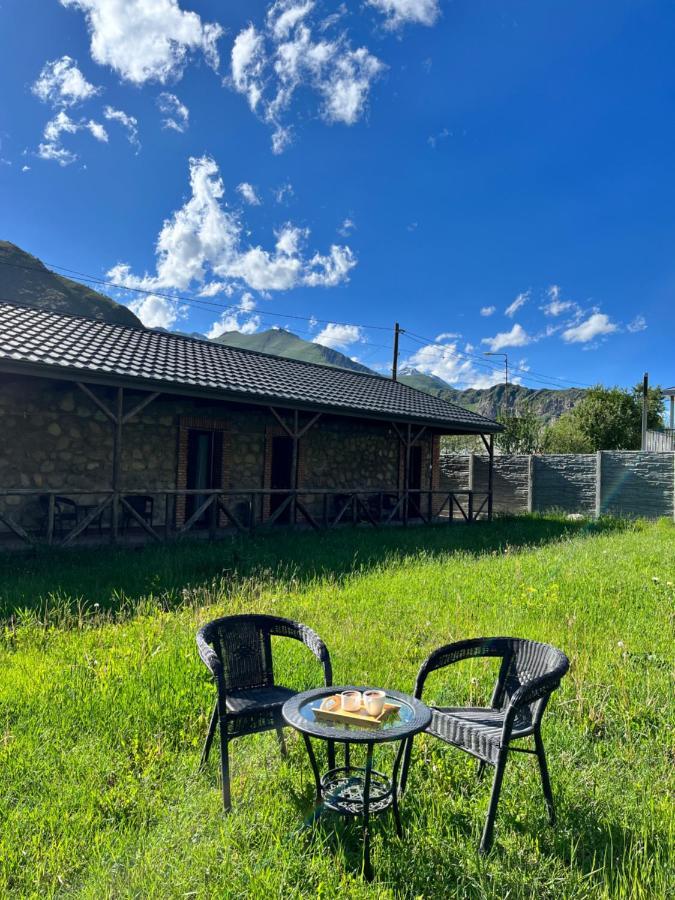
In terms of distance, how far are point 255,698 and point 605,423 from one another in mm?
38377

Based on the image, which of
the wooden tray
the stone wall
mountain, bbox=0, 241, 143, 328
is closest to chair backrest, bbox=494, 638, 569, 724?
the wooden tray

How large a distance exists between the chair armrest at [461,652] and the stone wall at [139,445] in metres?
6.99

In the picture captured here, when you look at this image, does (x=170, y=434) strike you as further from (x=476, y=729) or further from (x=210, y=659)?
(x=476, y=729)

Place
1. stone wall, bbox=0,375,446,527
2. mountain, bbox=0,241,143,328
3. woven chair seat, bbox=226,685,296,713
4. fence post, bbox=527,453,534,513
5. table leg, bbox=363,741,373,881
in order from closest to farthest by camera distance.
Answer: table leg, bbox=363,741,373,881, woven chair seat, bbox=226,685,296,713, stone wall, bbox=0,375,446,527, fence post, bbox=527,453,534,513, mountain, bbox=0,241,143,328

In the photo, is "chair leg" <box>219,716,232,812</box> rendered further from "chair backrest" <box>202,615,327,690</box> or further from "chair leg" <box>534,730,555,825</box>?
"chair leg" <box>534,730,555,825</box>

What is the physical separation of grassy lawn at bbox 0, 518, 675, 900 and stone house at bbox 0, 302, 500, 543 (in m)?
3.37

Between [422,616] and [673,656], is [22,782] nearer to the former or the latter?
[422,616]

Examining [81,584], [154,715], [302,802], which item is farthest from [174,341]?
[302,802]

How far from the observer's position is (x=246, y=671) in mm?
3291

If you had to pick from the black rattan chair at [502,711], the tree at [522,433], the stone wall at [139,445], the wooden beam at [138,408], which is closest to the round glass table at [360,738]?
the black rattan chair at [502,711]

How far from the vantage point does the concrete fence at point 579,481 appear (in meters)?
15.6

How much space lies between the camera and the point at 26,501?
974cm

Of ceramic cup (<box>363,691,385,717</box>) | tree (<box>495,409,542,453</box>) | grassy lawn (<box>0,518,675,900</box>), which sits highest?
tree (<box>495,409,542,453</box>)

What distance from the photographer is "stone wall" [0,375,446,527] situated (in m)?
9.66
